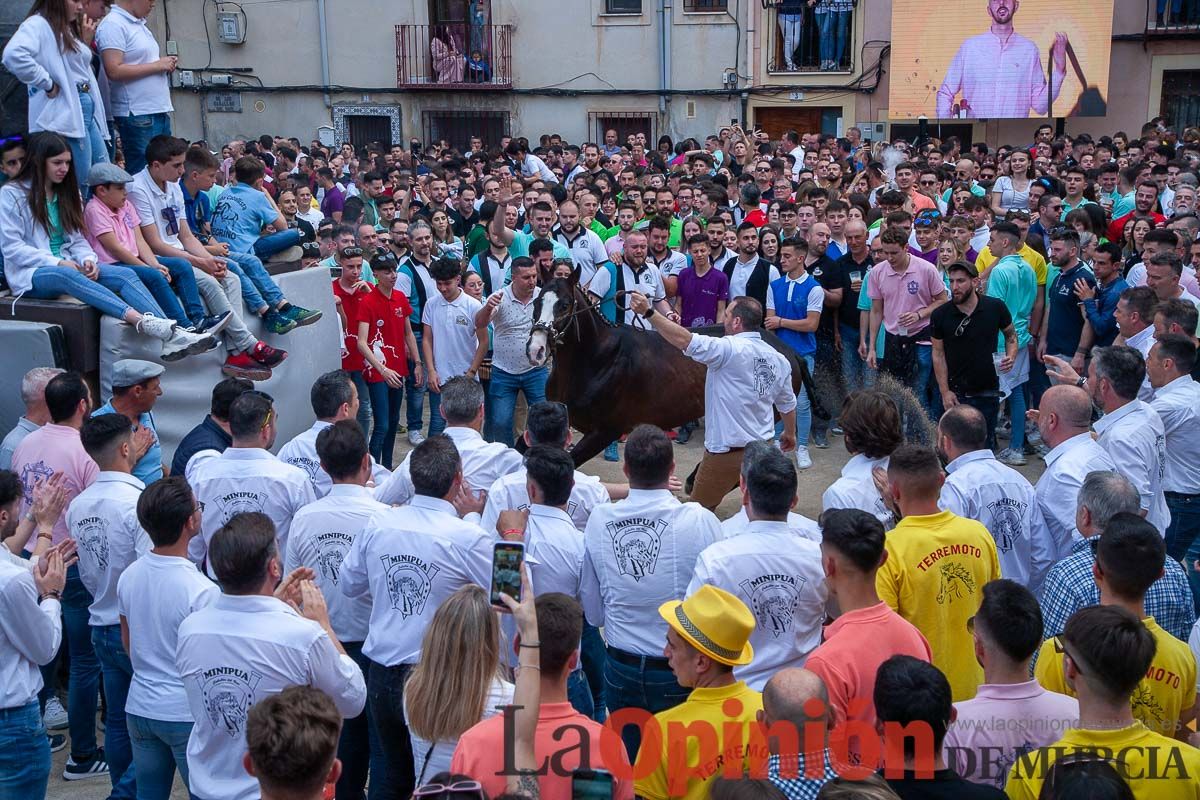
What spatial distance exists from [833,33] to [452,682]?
78.1 ft

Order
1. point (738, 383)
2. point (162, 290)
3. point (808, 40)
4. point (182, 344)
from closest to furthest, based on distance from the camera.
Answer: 1. point (182, 344)
2. point (738, 383)
3. point (162, 290)
4. point (808, 40)

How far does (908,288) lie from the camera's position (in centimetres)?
971

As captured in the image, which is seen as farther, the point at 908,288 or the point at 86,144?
the point at 908,288

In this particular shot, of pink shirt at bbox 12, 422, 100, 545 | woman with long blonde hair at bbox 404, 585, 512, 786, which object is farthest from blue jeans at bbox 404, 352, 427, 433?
woman with long blonde hair at bbox 404, 585, 512, 786

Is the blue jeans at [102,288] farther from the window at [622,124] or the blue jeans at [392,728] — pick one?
the window at [622,124]

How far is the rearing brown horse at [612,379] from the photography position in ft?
30.4

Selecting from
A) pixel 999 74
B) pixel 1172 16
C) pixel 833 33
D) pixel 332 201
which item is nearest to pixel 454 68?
pixel 833 33

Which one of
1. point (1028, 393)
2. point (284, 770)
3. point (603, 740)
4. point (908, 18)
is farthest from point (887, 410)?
point (908, 18)

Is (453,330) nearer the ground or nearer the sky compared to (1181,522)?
nearer the sky

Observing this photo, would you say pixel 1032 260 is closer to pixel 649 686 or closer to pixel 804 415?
pixel 804 415

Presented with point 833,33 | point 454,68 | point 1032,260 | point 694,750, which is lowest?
point 694,750

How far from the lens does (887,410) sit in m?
5.25

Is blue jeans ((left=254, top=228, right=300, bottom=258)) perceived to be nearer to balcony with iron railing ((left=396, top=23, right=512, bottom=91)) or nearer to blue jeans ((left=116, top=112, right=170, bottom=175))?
blue jeans ((left=116, top=112, right=170, bottom=175))

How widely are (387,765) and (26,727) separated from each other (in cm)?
137
